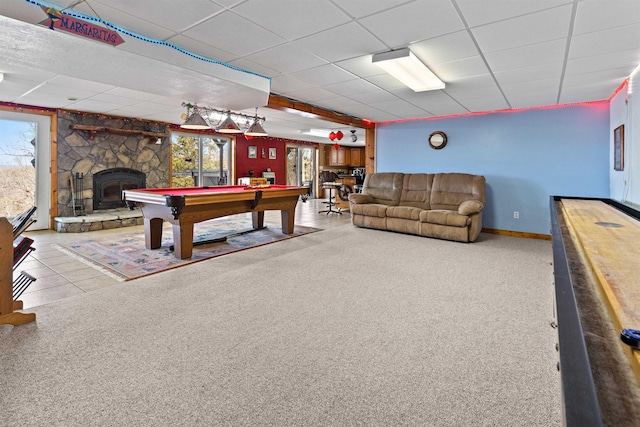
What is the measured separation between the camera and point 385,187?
677 centimetres

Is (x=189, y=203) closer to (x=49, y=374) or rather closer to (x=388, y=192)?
(x=49, y=374)

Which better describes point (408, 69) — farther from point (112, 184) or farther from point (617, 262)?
point (112, 184)

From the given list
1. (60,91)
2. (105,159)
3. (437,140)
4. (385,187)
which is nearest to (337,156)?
(385,187)

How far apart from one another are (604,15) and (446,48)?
112 centimetres

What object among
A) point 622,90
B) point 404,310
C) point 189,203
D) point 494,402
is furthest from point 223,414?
point 622,90

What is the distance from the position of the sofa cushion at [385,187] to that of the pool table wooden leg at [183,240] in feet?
12.6

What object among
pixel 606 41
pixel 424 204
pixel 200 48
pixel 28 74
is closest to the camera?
pixel 606 41

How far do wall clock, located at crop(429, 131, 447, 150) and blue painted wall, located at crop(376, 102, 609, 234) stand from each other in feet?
0.29

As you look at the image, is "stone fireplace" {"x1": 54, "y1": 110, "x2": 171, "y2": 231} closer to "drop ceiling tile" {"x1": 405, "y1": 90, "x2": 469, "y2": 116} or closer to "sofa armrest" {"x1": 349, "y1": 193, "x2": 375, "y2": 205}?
"sofa armrest" {"x1": 349, "y1": 193, "x2": 375, "y2": 205}

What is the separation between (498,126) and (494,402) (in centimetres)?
549

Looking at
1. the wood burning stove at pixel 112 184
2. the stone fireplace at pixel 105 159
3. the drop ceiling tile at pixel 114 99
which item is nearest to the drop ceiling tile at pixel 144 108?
the drop ceiling tile at pixel 114 99

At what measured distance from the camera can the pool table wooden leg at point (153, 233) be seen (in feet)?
14.8

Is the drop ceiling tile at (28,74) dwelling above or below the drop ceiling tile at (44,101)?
below

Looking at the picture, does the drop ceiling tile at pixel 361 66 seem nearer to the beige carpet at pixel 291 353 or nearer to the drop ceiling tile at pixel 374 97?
the drop ceiling tile at pixel 374 97
